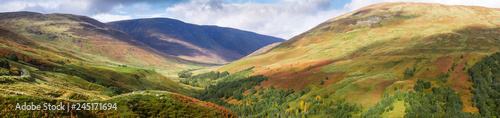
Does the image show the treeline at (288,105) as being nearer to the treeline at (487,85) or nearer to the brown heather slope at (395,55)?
the brown heather slope at (395,55)

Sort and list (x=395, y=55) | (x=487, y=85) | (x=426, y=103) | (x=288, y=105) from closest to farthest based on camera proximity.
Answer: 1. (x=426, y=103)
2. (x=487, y=85)
3. (x=288, y=105)
4. (x=395, y=55)

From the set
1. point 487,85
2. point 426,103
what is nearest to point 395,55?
point 487,85

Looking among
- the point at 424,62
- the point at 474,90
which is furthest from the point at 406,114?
the point at 424,62

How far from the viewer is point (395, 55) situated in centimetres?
9319

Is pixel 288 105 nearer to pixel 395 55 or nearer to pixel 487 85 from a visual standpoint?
pixel 487 85

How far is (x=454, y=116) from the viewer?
24484mm

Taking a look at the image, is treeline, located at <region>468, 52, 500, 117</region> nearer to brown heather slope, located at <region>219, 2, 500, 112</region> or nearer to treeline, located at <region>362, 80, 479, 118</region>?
brown heather slope, located at <region>219, 2, 500, 112</region>

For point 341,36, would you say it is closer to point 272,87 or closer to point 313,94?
point 272,87

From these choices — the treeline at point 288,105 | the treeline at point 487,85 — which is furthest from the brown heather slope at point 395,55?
the treeline at point 288,105

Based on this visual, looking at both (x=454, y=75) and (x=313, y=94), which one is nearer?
(x=454, y=75)

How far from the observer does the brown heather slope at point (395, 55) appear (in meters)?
41.1

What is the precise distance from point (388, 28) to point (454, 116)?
172116mm

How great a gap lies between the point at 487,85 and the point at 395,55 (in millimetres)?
69153

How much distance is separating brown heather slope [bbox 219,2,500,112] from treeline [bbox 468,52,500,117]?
1186mm
